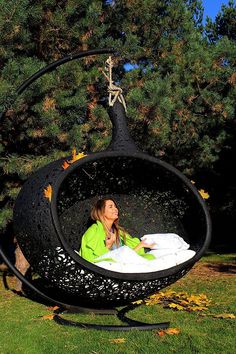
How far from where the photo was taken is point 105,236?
4.84 metres

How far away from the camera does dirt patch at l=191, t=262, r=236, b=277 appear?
25.8 ft

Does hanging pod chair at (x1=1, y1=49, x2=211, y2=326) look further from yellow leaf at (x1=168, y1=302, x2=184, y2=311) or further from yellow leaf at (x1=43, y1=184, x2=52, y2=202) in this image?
A: yellow leaf at (x1=168, y1=302, x2=184, y2=311)

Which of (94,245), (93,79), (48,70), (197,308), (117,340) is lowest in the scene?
(117,340)

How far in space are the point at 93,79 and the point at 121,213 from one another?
185 cm

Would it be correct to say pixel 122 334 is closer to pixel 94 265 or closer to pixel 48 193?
pixel 94 265

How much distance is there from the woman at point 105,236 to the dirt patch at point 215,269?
3033 mm

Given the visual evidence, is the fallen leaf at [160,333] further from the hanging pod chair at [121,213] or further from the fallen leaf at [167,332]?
the hanging pod chair at [121,213]

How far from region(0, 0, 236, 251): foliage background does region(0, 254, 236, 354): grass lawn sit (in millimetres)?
1902

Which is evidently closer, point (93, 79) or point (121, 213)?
point (121, 213)

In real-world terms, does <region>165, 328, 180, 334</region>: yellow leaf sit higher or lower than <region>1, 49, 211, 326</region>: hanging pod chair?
lower

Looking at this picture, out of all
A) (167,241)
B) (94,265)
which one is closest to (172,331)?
(94,265)

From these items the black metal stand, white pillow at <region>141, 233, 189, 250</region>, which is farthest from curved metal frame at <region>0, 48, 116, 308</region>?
white pillow at <region>141, 233, 189, 250</region>

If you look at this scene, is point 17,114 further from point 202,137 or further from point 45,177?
point 202,137

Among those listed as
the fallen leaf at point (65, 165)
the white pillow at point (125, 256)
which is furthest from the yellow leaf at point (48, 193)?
the white pillow at point (125, 256)
